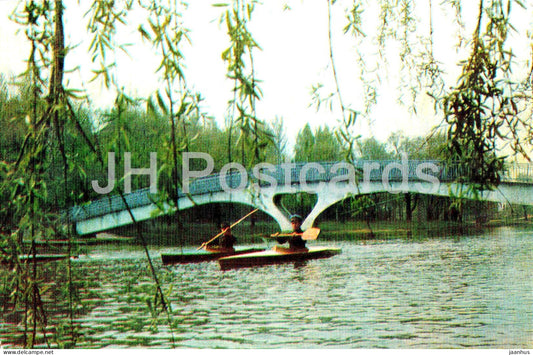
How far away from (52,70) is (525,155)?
1200 millimetres

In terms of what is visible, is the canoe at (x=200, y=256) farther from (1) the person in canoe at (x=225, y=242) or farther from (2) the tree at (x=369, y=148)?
(2) the tree at (x=369, y=148)

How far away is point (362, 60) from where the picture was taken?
78.6 inches

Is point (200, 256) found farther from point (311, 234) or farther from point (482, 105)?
point (482, 105)

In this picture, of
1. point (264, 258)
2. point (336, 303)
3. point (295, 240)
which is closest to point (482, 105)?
point (336, 303)

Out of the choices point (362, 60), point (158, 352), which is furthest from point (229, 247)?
point (362, 60)

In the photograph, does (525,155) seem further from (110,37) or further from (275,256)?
(275,256)

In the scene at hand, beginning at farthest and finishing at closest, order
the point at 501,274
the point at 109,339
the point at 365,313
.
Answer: the point at 501,274 < the point at 365,313 < the point at 109,339

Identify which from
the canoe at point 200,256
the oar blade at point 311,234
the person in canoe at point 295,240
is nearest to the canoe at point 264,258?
the person in canoe at point 295,240

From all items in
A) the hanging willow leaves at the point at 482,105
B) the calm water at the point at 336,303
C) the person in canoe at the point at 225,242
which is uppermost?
the hanging willow leaves at the point at 482,105

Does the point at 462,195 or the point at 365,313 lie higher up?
the point at 462,195

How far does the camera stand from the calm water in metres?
5.55

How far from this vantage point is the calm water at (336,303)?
555 centimetres

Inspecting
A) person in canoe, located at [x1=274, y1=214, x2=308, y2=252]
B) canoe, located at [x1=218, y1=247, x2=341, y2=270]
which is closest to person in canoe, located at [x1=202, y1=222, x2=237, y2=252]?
canoe, located at [x1=218, y1=247, x2=341, y2=270]

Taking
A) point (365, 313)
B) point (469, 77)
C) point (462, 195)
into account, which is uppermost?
point (469, 77)
